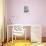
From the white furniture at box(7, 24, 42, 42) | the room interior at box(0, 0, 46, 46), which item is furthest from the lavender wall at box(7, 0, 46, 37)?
the white furniture at box(7, 24, 42, 42)

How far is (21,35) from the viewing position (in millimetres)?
2182

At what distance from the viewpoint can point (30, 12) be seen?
2217mm

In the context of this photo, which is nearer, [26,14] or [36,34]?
[36,34]

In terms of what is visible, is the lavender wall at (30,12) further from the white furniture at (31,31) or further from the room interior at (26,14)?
the white furniture at (31,31)

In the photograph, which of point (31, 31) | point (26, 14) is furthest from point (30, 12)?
point (31, 31)

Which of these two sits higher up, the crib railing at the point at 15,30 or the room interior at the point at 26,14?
the room interior at the point at 26,14

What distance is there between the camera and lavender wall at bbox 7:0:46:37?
7.27ft

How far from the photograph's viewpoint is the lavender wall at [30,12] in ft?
7.27

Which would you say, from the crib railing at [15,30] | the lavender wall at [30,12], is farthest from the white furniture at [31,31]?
the lavender wall at [30,12]

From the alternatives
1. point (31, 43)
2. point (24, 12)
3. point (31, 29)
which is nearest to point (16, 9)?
point (24, 12)

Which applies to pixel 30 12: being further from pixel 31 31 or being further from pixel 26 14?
pixel 31 31

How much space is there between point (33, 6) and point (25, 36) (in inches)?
21.8

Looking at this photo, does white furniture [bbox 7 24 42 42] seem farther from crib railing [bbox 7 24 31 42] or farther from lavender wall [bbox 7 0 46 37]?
lavender wall [bbox 7 0 46 37]

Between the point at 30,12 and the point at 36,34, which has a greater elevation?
the point at 30,12
